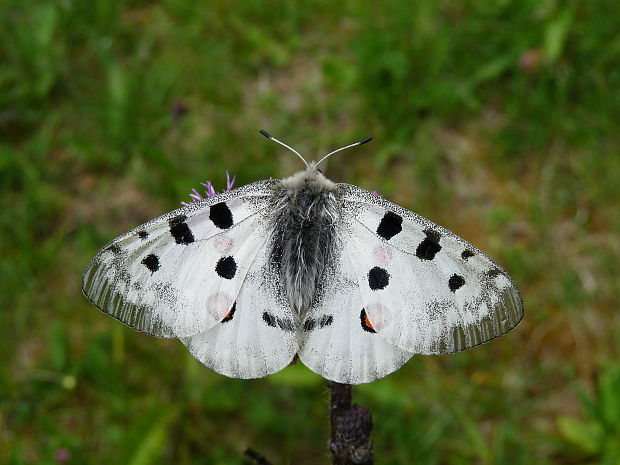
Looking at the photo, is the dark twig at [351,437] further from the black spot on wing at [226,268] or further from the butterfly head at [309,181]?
the butterfly head at [309,181]

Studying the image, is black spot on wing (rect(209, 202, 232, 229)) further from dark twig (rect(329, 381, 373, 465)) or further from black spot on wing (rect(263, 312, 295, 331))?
dark twig (rect(329, 381, 373, 465))

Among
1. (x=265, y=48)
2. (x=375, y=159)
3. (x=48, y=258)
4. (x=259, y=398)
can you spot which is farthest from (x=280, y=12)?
(x=259, y=398)

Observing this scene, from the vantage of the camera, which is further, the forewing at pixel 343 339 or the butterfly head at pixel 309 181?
the butterfly head at pixel 309 181

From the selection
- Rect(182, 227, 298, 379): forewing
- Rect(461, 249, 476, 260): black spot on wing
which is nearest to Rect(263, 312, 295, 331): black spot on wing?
Rect(182, 227, 298, 379): forewing

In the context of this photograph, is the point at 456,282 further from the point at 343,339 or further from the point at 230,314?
the point at 230,314

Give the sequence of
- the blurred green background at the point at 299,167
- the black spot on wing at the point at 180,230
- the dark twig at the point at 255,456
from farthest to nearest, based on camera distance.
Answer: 1. the blurred green background at the point at 299,167
2. the dark twig at the point at 255,456
3. the black spot on wing at the point at 180,230

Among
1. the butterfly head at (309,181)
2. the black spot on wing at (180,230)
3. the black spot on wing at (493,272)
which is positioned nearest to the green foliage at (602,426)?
the black spot on wing at (493,272)

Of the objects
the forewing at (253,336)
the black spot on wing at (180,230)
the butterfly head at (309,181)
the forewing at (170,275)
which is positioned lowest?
the forewing at (253,336)
